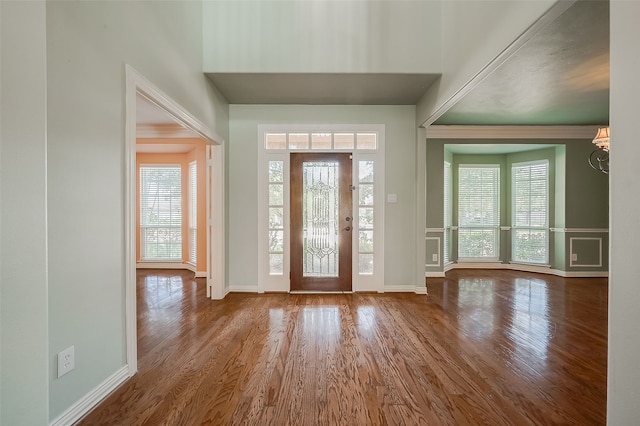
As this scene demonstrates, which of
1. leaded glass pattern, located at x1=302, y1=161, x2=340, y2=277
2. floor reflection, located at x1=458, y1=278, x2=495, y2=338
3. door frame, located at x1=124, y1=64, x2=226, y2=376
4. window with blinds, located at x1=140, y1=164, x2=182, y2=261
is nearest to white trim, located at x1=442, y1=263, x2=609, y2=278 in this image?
floor reflection, located at x1=458, y1=278, x2=495, y2=338

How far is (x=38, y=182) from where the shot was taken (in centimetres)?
115

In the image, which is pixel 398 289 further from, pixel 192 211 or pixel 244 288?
pixel 192 211

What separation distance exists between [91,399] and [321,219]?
3.06 metres

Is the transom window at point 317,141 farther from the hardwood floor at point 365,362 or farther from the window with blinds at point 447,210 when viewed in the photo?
the window with blinds at point 447,210

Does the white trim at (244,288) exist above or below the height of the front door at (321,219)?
below

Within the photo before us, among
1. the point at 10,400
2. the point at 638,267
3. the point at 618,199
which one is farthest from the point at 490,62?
the point at 10,400

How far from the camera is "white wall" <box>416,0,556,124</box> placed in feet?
6.73

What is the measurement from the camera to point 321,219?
4324 mm

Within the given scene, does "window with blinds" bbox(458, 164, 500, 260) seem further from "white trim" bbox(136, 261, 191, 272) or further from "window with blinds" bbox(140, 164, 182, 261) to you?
"window with blinds" bbox(140, 164, 182, 261)

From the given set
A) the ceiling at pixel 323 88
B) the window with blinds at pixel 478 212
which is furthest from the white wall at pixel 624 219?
the window with blinds at pixel 478 212

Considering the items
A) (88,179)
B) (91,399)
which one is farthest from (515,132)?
(91,399)

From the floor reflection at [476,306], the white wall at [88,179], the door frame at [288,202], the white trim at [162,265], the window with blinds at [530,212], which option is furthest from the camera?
the white trim at [162,265]

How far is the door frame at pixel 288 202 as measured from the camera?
4.29 meters

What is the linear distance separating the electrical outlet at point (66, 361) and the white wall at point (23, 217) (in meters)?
0.46
